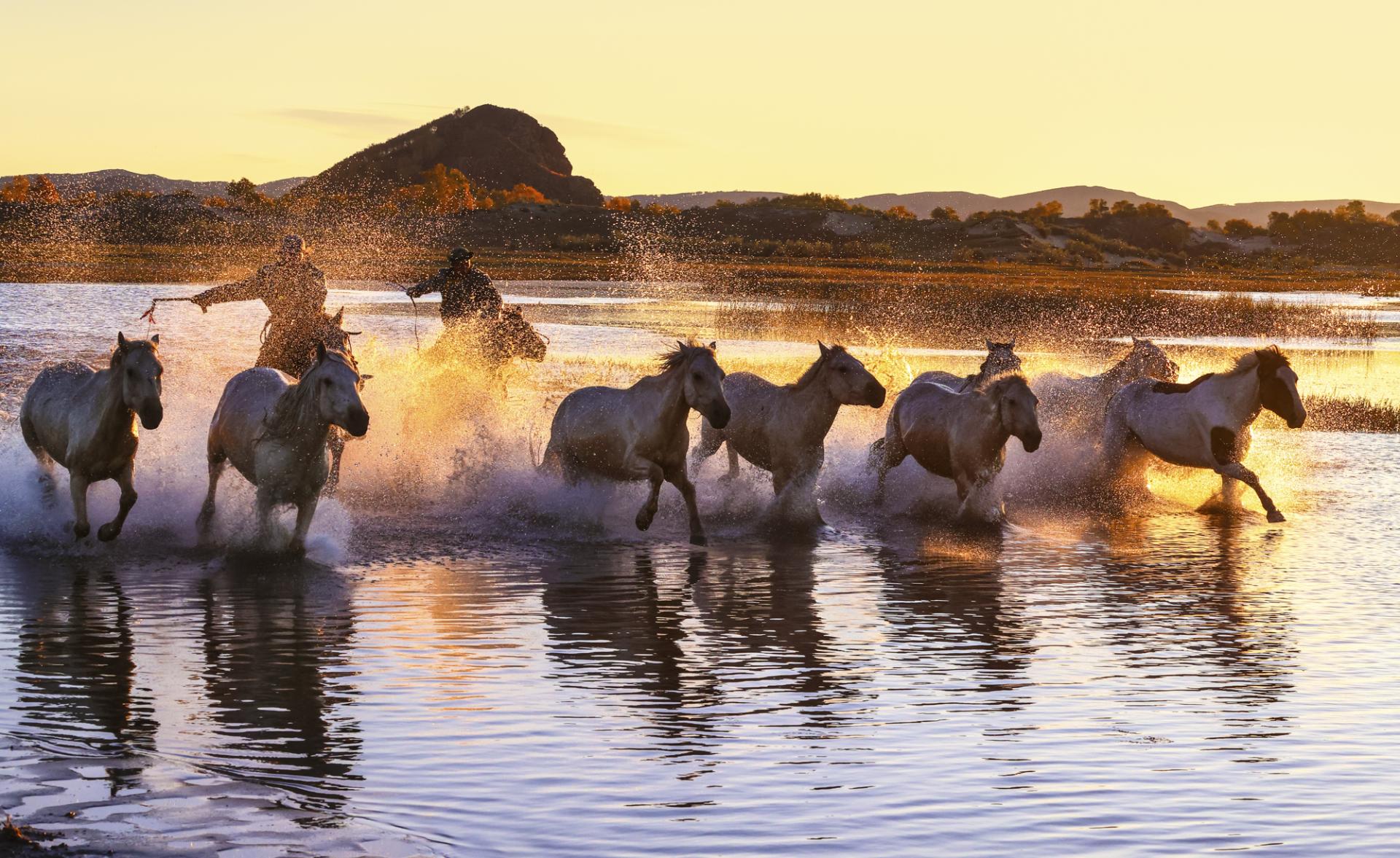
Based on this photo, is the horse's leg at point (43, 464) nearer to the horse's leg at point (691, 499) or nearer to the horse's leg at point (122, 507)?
the horse's leg at point (122, 507)

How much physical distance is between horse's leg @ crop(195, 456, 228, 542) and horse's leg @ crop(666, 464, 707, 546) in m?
3.84

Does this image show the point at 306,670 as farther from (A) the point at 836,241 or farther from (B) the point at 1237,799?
(A) the point at 836,241

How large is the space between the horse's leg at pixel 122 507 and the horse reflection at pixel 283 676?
1.09 meters

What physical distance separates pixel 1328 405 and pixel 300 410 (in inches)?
747

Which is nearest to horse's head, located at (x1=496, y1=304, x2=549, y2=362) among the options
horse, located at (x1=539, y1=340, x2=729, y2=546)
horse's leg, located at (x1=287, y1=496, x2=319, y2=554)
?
horse, located at (x1=539, y1=340, x2=729, y2=546)

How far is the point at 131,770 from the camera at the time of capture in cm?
726

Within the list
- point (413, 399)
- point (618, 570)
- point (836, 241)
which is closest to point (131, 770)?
point (618, 570)

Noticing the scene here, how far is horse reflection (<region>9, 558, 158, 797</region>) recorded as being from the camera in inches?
309

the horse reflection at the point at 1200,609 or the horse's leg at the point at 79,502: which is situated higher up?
the horse's leg at the point at 79,502

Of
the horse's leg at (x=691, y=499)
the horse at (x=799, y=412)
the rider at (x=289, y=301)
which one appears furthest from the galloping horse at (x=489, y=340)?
the horse's leg at (x=691, y=499)

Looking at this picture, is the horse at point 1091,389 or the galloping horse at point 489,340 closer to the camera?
the galloping horse at point 489,340

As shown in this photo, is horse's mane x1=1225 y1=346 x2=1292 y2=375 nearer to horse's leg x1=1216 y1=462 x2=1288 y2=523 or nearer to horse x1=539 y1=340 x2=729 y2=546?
horse's leg x1=1216 y1=462 x2=1288 y2=523

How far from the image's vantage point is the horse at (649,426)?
14.0 metres

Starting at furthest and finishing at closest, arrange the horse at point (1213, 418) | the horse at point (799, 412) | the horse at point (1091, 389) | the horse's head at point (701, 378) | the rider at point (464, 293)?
the horse at point (1091, 389)
the rider at point (464, 293)
the horse at point (1213, 418)
the horse at point (799, 412)
the horse's head at point (701, 378)
